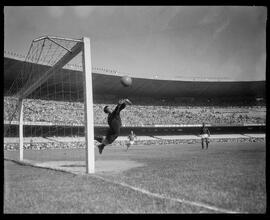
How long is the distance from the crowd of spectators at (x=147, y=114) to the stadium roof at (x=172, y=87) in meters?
2.34

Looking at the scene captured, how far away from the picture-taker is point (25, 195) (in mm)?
5625

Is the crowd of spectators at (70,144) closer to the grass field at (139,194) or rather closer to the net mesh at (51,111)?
the net mesh at (51,111)

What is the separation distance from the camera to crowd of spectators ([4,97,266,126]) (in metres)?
38.8

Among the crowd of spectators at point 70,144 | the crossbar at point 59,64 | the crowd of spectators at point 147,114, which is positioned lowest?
Answer: the crowd of spectators at point 70,144

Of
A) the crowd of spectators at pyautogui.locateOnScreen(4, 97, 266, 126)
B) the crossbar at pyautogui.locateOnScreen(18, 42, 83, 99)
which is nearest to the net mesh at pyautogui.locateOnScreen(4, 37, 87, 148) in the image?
the crowd of spectators at pyautogui.locateOnScreen(4, 97, 266, 126)

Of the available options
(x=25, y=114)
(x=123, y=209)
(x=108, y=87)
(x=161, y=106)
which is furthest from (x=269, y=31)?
(x=161, y=106)

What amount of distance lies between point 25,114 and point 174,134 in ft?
74.6

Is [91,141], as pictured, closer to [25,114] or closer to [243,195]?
[243,195]

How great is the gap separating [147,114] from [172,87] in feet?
21.7

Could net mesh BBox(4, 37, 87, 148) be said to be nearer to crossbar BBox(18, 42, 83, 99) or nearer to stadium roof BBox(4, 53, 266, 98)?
stadium roof BBox(4, 53, 266, 98)

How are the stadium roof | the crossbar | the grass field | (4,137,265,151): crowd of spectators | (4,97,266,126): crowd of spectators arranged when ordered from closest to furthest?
the grass field < the crossbar < (4,137,265,151): crowd of spectators < (4,97,266,126): crowd of spectators < the stadium roof

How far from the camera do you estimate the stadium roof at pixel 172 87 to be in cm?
4612

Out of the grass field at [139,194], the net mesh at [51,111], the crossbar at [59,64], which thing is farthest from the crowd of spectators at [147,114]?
the grass field at [139,194]

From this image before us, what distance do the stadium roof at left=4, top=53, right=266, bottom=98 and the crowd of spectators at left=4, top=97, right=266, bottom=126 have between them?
92.2 inches
